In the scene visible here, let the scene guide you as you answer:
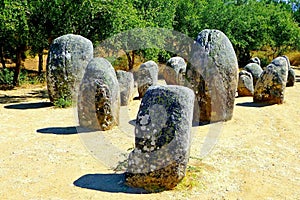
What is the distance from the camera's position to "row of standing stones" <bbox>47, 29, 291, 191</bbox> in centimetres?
516

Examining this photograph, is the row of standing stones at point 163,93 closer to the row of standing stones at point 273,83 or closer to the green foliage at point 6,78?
the row of standing stones at point 273,83

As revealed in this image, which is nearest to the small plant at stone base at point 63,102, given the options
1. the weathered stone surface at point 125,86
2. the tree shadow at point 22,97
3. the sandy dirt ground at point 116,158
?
the sandy dirt ground at point 116,158

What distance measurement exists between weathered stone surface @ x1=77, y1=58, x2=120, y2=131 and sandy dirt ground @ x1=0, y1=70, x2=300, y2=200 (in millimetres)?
410

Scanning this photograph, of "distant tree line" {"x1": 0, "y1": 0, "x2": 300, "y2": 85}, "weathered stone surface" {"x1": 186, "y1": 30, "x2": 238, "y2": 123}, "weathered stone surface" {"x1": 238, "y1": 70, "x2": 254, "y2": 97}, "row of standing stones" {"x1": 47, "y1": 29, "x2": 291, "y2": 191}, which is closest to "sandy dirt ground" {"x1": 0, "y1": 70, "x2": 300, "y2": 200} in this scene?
"row of standing stones" {"x1": 47, "y1": 29, "x2": 291, "y2": 191}

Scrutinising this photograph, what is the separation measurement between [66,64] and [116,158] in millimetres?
5576

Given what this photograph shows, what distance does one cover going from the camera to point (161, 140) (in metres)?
5.13

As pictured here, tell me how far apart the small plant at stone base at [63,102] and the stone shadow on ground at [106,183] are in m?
5.96

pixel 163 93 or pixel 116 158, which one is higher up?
pixel 163 93

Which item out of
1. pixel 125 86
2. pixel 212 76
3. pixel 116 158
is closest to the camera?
pixel 116 158

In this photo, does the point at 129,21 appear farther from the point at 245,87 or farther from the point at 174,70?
the point at 245,87

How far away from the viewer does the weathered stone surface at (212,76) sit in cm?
Answer: 909

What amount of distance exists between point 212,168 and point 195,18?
19.0 meters

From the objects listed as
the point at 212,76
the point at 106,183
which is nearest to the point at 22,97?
the point at 212,76

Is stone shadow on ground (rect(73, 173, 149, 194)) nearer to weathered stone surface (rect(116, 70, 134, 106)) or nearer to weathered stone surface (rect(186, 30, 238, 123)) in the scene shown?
weathered stone surface (rect(186, 30, 238, 123))
